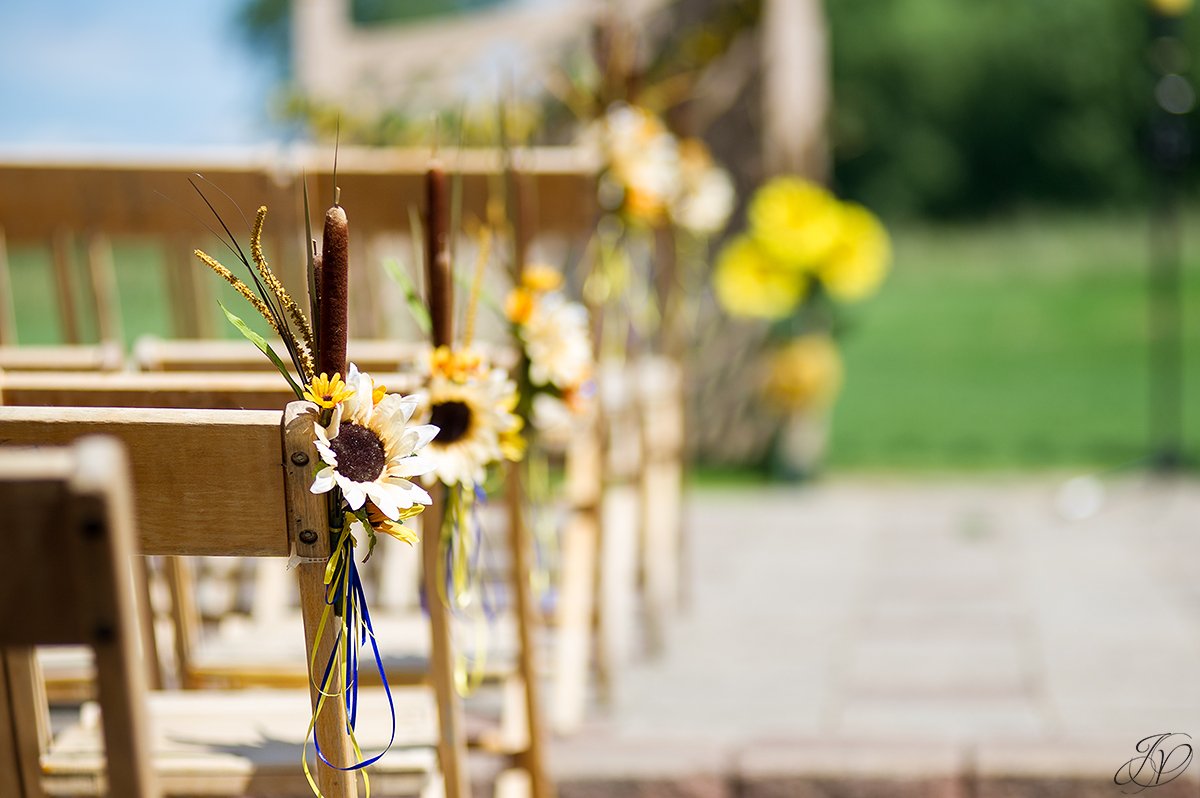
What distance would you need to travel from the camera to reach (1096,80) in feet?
68.9

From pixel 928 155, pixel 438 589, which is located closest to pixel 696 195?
pixel 438 589

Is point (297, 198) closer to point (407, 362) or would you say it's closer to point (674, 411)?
point (407, 362)

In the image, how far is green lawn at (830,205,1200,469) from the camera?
21.7 ft

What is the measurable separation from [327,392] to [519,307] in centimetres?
104

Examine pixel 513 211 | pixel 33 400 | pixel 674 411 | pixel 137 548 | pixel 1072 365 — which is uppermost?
pixel 513 211

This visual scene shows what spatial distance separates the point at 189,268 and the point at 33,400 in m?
1.46

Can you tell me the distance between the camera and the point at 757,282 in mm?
4941

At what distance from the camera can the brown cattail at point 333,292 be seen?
130cm

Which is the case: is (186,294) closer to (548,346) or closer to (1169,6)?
(548,346)

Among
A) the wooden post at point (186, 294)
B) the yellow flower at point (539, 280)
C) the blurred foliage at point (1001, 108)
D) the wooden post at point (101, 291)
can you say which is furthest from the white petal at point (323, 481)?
the blurred foliage at point (1001, 108)

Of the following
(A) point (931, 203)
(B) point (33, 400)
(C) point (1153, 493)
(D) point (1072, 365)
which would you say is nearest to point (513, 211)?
(B) point (33, 400)

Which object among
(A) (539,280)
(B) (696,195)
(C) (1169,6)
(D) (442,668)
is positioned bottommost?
(D) (442,668)

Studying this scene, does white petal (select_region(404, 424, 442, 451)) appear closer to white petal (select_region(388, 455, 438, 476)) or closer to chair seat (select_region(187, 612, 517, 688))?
white petal (select_region(388, 455, 438, 476))

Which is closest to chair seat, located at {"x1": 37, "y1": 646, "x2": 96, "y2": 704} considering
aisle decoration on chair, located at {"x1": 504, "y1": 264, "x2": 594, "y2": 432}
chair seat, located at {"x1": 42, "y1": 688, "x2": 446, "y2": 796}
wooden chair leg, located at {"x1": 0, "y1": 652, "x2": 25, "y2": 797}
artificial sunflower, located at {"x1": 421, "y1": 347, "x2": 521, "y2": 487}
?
chair seat, located at {"x1": 42, "y1": 688, "x2": 446, "y2": 796}
